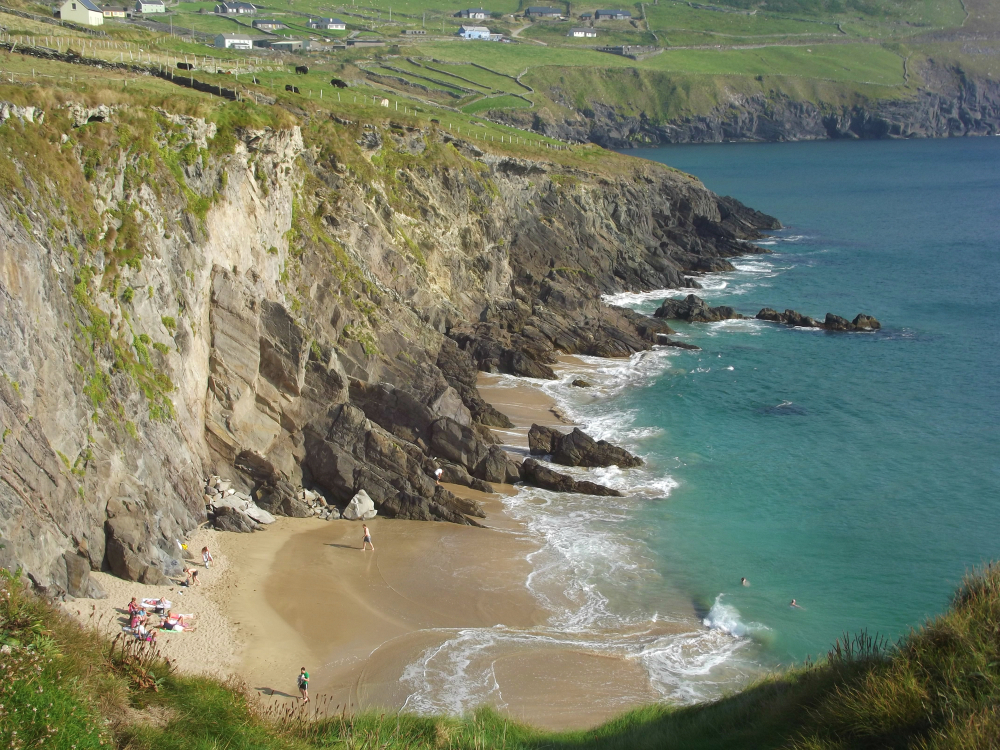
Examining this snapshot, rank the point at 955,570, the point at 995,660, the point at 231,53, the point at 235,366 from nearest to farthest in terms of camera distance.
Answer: the point at 995,660, the point at 955,570, the point at 235,366, the point at 231,53

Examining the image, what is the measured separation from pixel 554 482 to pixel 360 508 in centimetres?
839

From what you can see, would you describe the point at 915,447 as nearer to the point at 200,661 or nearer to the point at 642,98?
the point at 200,661

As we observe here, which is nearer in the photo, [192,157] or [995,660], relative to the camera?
[995,660]

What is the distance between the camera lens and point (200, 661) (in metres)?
25.1

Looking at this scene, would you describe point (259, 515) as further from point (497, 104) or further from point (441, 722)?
point (497, 104)

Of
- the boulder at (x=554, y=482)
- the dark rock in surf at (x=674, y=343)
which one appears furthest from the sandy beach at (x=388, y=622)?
the dark rock in surf at (x=674, y=343)

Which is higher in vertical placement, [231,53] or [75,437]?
[231,53]

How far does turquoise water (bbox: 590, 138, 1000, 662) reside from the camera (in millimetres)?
31406

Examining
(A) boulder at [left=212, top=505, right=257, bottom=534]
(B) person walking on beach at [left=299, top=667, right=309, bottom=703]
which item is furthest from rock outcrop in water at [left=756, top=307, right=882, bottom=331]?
(B) person walking on beach at [left=299, top=667, right=309, bottom=703]

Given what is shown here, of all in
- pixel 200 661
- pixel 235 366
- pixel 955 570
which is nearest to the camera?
pixel 200 661

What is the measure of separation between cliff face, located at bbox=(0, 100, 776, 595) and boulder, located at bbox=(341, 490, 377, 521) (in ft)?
1.67

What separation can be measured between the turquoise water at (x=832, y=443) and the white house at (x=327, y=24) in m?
94.5

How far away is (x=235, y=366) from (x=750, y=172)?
121649 millimetres

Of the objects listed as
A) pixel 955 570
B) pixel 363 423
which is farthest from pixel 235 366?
pixel 955 570
